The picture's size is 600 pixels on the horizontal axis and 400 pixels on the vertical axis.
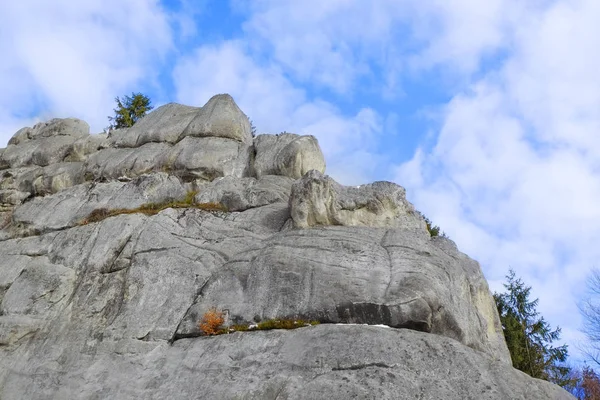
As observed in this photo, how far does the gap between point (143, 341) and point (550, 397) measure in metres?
9.70

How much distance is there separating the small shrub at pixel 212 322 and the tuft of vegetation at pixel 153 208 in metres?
5.85

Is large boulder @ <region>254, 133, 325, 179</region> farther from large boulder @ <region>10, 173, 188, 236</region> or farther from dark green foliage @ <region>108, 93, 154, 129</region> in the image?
dark green foliage @ <region>108, 93, 154, 129</region>

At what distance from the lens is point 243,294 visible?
15.8 m

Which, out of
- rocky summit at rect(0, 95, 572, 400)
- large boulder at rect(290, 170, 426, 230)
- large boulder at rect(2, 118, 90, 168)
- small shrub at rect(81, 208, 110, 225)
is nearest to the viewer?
rocky summit at rect(0, 95, 572, 400)

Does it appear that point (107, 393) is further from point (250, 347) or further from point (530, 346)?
point (530, 346)

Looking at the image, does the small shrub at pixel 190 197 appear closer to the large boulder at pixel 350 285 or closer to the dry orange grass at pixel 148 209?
the dry orange grass at pixel 148 209

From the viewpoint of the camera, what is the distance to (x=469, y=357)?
1293cm

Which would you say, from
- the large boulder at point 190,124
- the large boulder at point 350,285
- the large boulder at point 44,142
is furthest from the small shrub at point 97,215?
the large boulder at point 44,142

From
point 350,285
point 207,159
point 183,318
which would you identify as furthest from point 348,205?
point 207,159

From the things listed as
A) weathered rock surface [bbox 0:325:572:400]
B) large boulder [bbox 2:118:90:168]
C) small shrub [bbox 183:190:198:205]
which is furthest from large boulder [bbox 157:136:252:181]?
weathered rock surface [bbox 0:325:572:400]

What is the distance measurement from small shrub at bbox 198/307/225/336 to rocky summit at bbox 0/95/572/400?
4 cm

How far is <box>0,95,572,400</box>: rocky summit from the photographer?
12789 millimetres

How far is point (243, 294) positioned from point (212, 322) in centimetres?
116

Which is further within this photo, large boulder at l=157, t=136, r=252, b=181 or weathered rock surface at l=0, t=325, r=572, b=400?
large boulder at l=157, t=136, r=252, b=181
